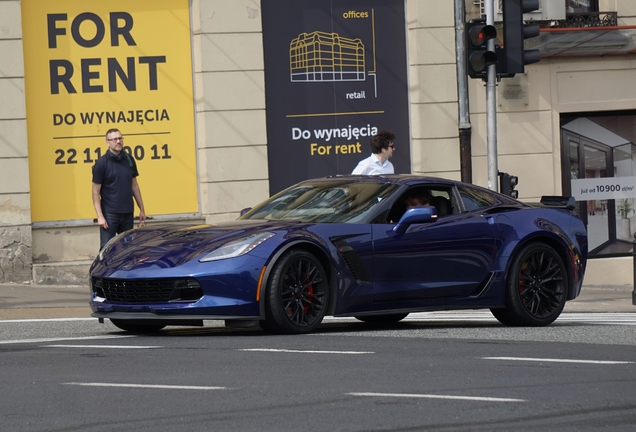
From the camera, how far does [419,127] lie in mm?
17453

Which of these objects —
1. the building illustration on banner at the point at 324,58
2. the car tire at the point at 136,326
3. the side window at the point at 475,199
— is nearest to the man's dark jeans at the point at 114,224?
the car tire at the point at 136,326

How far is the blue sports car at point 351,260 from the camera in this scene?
805 cm

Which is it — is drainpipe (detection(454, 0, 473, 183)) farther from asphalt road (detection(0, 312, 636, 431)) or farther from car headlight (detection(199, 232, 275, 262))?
car headlight (detection(199, 232, 275, 262))

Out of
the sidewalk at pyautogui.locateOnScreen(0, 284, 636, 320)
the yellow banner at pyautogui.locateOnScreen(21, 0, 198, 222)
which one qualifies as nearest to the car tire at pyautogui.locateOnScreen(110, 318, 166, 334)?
the sidewalk at pyautogui.locateOnScreen(0, 284, 636, 320)

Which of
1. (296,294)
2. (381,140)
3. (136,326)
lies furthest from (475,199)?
(136,326)

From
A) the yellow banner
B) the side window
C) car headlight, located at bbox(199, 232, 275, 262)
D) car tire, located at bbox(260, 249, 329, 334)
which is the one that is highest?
the yellow banner

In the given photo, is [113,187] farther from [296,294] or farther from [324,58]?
[324,58]

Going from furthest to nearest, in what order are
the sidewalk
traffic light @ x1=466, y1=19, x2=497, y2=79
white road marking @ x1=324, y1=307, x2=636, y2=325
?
traffic light @ x1=466, y1=19, x2=497, y2=79 → the sidewalk → white road marking @ x1=324, y1=307, x2=636, y2=325

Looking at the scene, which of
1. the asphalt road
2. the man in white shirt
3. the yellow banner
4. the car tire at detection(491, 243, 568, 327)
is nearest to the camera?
the asphalt road

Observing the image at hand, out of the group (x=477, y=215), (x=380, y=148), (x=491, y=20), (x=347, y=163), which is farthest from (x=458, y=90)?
(x=477, y=215)

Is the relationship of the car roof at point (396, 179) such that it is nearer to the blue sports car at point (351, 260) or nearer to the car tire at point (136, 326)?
the blue sports car at point (351, 260)

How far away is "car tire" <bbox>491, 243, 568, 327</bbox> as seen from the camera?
959 cm

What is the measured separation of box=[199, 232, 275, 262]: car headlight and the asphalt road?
0.60m

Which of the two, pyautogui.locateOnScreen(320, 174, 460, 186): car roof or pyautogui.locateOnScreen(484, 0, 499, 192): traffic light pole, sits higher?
pyautogui.locateOnScreen(484, 0, 499, 192): traffic light pole
